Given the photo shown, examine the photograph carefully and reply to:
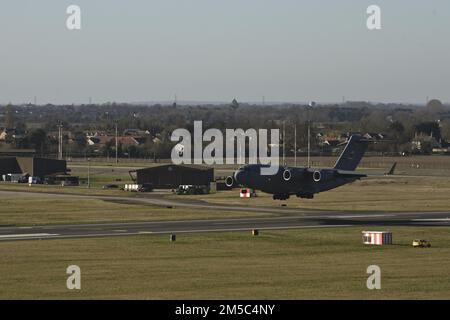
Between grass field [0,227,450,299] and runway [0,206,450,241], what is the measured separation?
4991 mm

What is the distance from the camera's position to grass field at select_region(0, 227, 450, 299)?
51.2 meters

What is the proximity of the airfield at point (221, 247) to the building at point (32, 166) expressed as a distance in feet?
173

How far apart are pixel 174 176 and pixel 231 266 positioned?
9842cm

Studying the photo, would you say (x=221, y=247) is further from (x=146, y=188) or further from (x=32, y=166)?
(x=32, y=166)

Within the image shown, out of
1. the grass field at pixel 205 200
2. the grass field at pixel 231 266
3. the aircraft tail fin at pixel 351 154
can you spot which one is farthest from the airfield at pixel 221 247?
the aircraft tail fin at pixel 351 154

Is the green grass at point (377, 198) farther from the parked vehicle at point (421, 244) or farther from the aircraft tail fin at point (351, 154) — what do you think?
the parked vehicle at point (421, 244)

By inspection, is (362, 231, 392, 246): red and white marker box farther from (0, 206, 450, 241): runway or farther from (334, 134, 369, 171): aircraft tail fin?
(334, 134, 369, 171): aircraft tail fin

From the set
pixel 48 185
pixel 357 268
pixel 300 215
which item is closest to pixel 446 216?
pixel 300 215

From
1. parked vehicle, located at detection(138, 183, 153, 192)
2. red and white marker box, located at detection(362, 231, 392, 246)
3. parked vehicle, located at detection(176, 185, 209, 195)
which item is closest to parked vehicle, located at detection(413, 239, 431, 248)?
red and white marker box, located at detection(362, 231, 392, 246)

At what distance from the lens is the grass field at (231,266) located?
5125 centimetres

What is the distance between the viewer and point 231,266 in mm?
62031

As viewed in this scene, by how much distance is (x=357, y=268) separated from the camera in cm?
6103
